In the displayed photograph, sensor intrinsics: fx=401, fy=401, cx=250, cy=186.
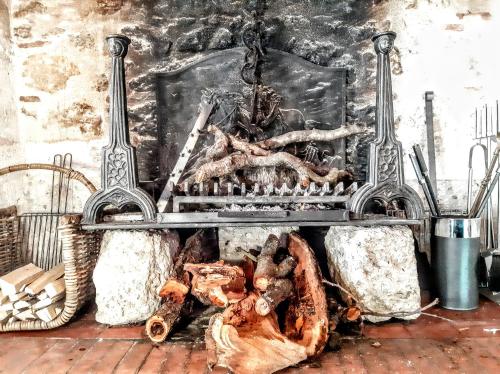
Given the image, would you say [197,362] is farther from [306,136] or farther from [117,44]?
[117,44]

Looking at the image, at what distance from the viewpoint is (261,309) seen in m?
1.92

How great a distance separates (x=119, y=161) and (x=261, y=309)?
1.12m

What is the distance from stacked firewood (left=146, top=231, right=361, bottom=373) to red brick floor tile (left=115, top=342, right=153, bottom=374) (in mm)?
69

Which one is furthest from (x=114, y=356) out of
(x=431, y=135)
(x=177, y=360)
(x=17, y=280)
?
(x=431, y=135)

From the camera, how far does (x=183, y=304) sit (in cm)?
225

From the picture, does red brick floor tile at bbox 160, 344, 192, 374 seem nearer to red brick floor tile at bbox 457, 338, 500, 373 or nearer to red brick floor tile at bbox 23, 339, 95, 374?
red brick floor tile at bbox 23, 339, 95, 374

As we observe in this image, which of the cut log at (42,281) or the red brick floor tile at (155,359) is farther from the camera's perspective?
the cut log at (42,281)

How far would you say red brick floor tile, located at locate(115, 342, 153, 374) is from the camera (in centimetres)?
179

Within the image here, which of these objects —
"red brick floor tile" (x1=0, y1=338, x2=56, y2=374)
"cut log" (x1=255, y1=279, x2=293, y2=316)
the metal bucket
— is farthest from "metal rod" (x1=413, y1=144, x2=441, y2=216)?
"red brick floor tile" (x1=0, y1=338, x2=56, y2=374)

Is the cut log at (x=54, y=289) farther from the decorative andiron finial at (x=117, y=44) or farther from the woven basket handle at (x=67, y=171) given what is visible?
the decorative andiron finial at (x=117, y=44)

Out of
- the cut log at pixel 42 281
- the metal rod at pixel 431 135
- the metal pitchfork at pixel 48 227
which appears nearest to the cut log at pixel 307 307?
the metal rod at pixel 431 135

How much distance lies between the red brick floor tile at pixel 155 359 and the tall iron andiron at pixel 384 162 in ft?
4.04

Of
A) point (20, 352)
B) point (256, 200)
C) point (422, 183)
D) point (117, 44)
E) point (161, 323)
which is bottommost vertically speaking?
point (20, 352)

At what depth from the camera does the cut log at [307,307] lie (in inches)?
73.0
